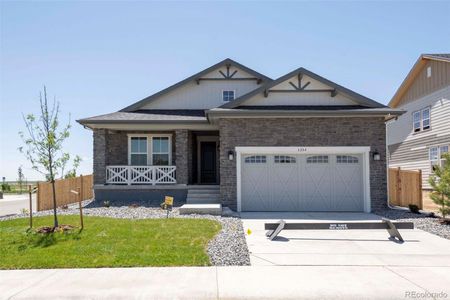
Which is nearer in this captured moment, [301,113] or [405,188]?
[301,113]

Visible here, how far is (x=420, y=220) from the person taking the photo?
1171 cm

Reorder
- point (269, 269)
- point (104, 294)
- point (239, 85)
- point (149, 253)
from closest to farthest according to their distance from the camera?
point (104, 294), point (269, 269), point (149, 253), point (239, 85)

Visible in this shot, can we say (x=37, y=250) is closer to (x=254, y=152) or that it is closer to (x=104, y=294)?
(x=104, y=294)

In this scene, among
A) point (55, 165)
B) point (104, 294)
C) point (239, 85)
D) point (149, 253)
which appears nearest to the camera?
point (104, 294)

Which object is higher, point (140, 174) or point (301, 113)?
point (301, 113)

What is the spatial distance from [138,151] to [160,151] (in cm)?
111

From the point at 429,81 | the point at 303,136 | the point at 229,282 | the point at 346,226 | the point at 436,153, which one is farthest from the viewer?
the point at 429,81

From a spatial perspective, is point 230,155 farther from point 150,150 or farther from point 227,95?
point 227,95

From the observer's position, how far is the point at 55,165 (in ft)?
32.2

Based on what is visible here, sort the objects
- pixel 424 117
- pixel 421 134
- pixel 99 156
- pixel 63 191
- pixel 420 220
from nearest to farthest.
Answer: pixel 420 220 < pixel 63 191 < pixel 99 156 < pixel 424 117 < pixel 421 134

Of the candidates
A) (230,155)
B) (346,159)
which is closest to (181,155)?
(230,155)

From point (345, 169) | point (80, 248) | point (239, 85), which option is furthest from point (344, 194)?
point (80, 248)

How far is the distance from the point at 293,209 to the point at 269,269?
25.9 feet

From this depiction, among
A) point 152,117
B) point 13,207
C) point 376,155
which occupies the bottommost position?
point 13,207
